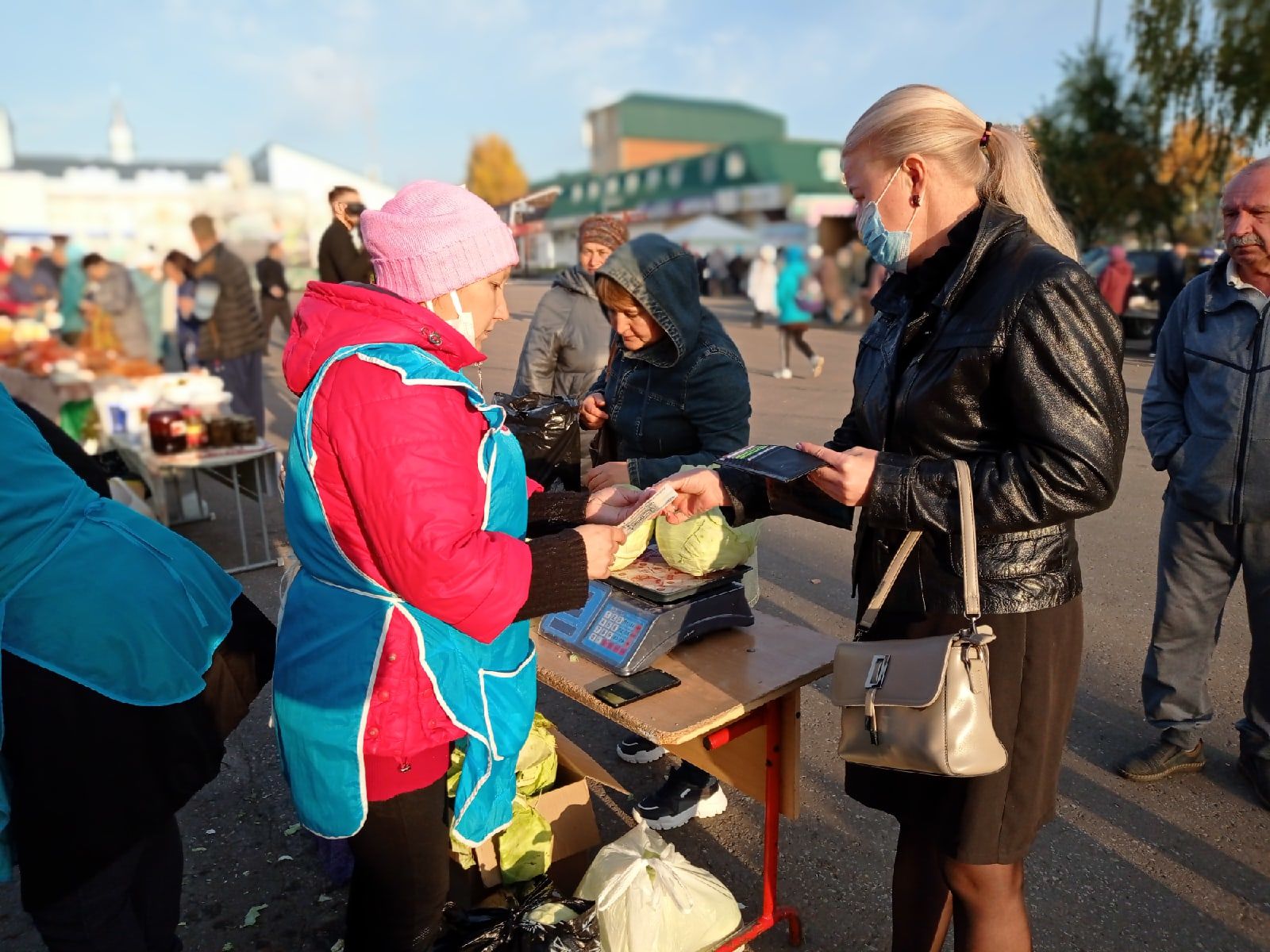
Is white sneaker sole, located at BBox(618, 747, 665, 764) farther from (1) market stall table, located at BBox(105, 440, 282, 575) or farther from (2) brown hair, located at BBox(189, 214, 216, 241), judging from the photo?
(2) brown hair, located at BBox(189, 214, 216, 241)

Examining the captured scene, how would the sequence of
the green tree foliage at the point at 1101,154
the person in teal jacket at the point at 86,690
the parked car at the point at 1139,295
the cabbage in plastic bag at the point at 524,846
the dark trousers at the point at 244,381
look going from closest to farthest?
the person in teal jacket at the point at 86,690 < the cabbage in plastic bag at the point at 524,846 < the dark trousers at the point at 244,381 < the parked car at the point at 1139,295 < the green tree foliage at the point at 1101,154

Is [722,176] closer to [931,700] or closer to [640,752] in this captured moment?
[640,752]

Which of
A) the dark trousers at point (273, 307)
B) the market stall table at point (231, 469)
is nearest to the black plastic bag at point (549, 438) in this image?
the market stall table at point (231, 469)

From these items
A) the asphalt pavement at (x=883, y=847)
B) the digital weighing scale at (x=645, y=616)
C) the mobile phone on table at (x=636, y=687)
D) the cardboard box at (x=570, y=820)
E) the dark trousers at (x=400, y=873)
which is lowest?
the asphalt pavement at (x=883, y=847)

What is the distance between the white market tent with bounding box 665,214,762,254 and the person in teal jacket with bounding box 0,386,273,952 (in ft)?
84.2

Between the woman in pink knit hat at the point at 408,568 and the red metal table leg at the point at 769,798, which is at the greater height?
the woman in pink knit hat at the point at 408,568

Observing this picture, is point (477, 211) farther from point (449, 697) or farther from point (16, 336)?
point (16, 336)

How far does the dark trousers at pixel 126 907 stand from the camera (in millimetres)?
1900

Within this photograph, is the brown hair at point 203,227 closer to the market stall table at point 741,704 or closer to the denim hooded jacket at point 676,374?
the denim hooded jacket at point 676,374

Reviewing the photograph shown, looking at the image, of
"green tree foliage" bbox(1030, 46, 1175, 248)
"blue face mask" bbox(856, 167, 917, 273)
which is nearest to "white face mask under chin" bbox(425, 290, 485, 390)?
"blue face mask" bbox(856, 167, 917, 273)

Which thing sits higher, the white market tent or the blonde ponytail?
the white market tent

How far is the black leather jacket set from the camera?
153 cm

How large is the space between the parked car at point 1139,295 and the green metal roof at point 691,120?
49.6m

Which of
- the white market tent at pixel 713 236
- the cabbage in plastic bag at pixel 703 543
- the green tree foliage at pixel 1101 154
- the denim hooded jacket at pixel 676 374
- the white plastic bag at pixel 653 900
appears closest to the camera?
the white plastic bag at pixel 653 900
